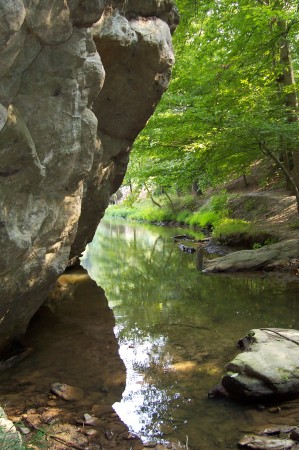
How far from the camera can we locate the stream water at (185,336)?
4.53m

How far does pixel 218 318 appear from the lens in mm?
8227

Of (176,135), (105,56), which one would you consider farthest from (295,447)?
(176,135)

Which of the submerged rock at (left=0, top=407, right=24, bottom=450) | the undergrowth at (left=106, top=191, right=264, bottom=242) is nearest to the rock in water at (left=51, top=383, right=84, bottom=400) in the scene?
the submerged rock at (left=0, top=407, right=24, bottom=450)

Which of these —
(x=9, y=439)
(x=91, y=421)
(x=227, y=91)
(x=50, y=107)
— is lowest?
(x=91, y=421)

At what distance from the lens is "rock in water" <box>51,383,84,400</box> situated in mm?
5096

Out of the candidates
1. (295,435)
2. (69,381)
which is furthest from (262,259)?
(295,435)

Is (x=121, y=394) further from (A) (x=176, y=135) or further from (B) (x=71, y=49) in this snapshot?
(A) (x=176, y=135)

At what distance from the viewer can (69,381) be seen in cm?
559

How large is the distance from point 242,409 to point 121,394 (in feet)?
4.99

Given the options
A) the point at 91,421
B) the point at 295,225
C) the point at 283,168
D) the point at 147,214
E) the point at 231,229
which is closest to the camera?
the point at 91,421

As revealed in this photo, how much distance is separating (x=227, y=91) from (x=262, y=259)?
202 inches

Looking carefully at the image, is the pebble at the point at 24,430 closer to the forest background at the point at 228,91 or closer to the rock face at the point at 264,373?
the rock face at the point at 264,373

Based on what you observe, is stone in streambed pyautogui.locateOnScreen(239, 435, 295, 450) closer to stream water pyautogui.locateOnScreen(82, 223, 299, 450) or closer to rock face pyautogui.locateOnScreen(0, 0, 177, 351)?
stream water pyautogui.locateOnScreen(82, 223, 299, 450)

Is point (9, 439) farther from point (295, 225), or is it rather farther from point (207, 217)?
point (207, 217)
